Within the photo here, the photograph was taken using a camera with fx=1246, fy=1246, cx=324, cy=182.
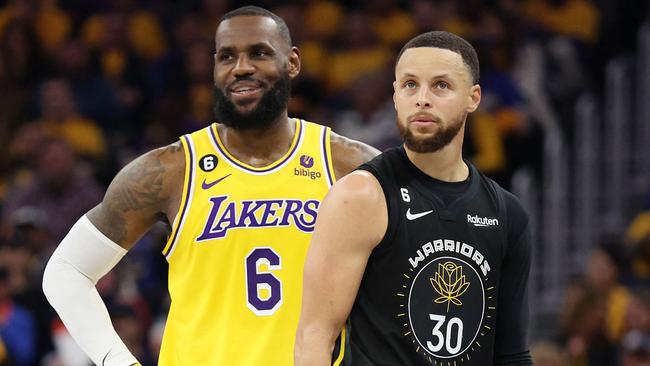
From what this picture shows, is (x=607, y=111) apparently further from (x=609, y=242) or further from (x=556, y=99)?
(x=609, y=242)

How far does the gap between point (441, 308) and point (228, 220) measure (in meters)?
1.13

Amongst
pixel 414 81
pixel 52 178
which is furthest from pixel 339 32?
pixel 414 81

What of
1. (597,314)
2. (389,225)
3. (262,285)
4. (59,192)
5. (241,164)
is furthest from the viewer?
(59,192)

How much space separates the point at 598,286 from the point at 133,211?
501 centimetres

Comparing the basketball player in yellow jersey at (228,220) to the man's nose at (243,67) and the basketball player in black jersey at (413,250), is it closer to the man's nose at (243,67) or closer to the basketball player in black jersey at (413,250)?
the man's nose at (243,67)

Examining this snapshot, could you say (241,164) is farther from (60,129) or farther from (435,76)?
(60,129)

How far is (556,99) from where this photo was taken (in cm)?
1070

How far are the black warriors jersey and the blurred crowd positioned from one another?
4.59m

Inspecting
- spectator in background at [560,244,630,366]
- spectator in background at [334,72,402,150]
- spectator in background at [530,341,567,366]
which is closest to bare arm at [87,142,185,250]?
spectator in background at [530,341,567,366]

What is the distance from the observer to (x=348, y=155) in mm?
4969

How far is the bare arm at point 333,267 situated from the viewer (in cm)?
374

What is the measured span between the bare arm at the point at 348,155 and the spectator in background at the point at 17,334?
14.3 feet

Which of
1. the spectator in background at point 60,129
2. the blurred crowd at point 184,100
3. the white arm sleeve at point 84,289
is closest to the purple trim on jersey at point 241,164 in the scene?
the white arm sleeve at point 84,289

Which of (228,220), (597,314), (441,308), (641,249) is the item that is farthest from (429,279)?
(641,249)
